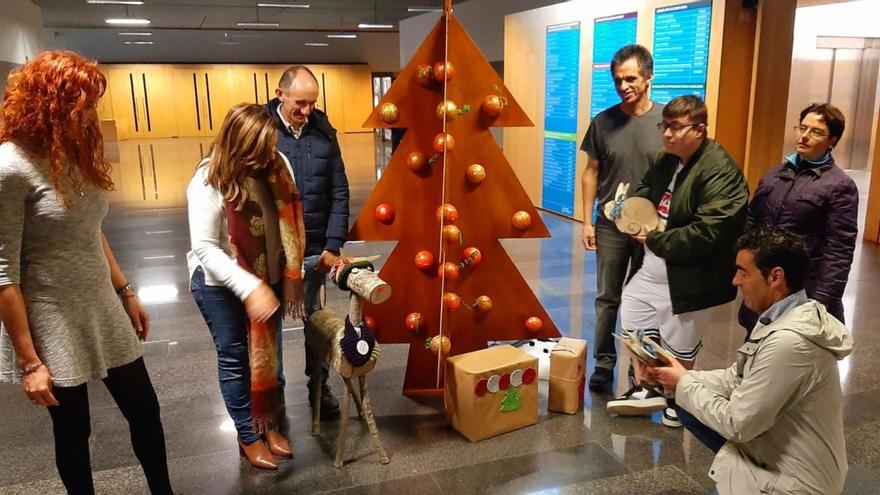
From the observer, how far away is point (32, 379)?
68.2 inches

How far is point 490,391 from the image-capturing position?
2.83m

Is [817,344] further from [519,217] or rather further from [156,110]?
[156,110]

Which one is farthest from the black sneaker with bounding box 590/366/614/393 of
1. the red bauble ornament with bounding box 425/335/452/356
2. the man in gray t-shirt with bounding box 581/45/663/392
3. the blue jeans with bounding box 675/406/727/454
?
the blue jeans with bounding box 675/406/727/454

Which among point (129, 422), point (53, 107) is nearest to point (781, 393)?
point (129, 422)

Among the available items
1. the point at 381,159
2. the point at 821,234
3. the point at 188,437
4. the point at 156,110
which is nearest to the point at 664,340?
the point at 821,234

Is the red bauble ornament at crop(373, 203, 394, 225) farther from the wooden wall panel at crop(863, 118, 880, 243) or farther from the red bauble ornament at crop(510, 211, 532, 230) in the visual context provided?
the wooden wall panel at crop(863, 118, 880, 243)

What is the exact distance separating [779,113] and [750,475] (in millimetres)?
4477

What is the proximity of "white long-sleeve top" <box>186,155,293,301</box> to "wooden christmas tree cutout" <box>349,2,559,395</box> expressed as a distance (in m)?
0.70

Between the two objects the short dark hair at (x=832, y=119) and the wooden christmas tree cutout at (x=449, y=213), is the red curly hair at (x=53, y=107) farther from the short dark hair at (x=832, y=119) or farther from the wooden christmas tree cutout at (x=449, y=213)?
the short dark hair at (x=832, y=119)

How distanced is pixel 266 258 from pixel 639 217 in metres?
1.56

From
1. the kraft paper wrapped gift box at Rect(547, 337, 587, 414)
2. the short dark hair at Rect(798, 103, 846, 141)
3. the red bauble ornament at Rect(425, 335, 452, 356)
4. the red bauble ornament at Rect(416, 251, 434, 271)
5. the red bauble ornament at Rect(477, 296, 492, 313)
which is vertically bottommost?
the kraft paper wrapped gift box at Rect(547, 337, 587, 414)

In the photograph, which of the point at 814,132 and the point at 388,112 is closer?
the point at 814,132

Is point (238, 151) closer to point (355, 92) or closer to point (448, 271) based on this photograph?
point (448, 271)

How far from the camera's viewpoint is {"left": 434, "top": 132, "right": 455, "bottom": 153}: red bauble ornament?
2.93 meters
